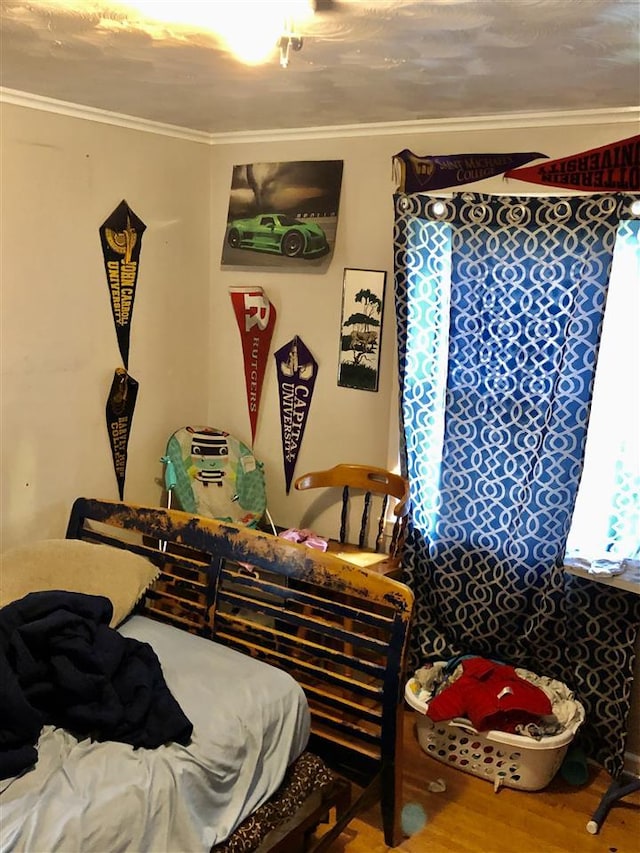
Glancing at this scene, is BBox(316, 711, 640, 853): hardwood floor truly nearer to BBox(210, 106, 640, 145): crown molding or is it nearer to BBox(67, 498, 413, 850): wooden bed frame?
BBox(67, 498, 413, 850): wooden bed frame

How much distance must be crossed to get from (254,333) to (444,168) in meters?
1.24

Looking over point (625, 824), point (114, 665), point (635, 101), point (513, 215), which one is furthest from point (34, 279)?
point (625, 824)

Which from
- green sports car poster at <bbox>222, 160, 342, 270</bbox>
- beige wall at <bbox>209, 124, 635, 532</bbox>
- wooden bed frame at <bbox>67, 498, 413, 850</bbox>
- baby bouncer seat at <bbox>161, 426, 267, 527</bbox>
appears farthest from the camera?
baby bouncer seat at <bbox>161, 426, 267, 527</bbox>

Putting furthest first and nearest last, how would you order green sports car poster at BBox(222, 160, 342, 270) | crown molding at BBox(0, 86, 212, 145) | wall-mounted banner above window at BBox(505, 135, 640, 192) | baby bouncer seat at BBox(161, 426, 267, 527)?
baby bouncer seat at BBox(161, 426, 267, 527)
green sports car poster at BBox(222, 160, 342, 270)
crown molding at BBox(0, 86, 212, 145)
wall-mounted banner above window at BBox(505, 135, 640, 192)

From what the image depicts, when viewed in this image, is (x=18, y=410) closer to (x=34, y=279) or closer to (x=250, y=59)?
(x=34, y=279)

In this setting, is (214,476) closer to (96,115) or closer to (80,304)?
(80,304)

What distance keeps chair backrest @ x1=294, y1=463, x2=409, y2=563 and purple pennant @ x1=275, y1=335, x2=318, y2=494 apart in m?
0.25

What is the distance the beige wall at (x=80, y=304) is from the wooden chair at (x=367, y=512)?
91cm

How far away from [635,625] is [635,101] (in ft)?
6.13

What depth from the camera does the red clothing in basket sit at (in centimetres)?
279

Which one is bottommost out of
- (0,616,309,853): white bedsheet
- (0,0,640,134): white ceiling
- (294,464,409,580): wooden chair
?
(0,616,309,853): white bedsheet

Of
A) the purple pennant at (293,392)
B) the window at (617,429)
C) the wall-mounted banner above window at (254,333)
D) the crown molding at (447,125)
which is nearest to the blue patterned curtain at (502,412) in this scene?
the window at (617,429)

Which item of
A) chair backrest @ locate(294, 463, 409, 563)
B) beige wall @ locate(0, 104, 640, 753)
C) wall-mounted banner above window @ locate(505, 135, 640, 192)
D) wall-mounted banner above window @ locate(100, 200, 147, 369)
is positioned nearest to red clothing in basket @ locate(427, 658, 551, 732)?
beige wall @ locate(0, 104, 640, 753)

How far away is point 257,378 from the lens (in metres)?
3.85
